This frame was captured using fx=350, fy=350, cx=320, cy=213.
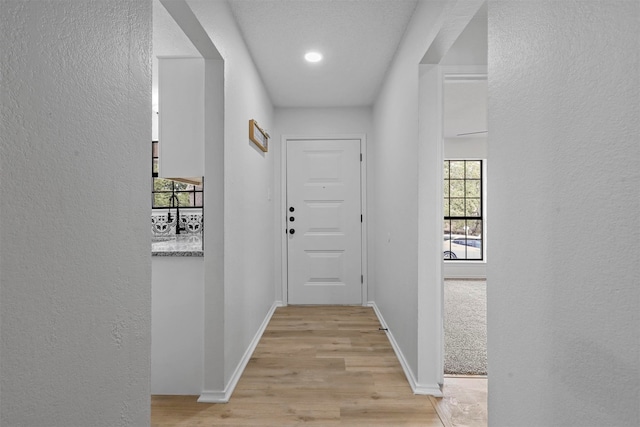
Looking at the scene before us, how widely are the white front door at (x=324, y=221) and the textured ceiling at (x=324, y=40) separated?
76cm

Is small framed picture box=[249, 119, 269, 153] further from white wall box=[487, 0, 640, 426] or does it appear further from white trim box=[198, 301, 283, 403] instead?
white wall box=[487, 0, 640, 426]

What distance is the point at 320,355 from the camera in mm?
2734

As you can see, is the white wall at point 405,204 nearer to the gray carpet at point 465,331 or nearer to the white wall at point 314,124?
the gray carpet at point 465,331

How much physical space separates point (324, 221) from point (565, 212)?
11.2ft

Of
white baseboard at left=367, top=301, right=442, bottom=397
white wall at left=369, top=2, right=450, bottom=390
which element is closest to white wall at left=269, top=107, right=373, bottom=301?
white wall at left=369, top=2, right=450, bottom=390

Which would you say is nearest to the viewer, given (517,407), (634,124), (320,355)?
(634,124)

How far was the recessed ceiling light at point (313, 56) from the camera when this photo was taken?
2.85 meters

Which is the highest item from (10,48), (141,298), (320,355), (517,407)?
(10,48)

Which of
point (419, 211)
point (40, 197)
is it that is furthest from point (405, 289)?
point (40, 197)

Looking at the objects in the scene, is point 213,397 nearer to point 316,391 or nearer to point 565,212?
point 316,391

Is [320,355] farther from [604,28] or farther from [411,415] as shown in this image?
[604,28]

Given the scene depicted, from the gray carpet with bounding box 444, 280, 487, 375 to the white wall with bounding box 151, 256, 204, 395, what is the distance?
1.68 m

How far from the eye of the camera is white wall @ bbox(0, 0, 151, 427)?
2.29 feet

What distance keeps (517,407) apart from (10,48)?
1.58 m
